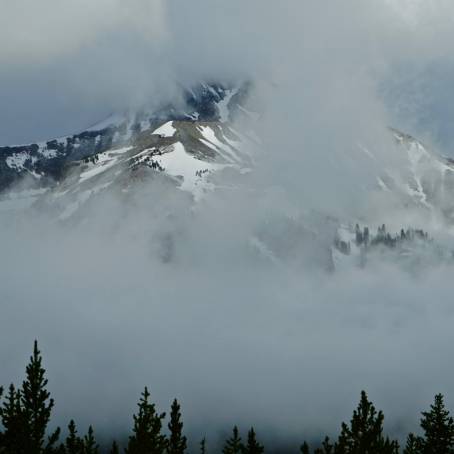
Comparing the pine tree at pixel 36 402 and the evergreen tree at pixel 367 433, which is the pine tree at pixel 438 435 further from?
the pine tree at pixel 36 402

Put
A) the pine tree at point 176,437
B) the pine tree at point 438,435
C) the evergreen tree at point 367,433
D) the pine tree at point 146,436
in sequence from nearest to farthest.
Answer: the pine tree at point 146,436
the evergreen tree at point 367,433
the pine tree at point 176,437
the pine tree at point 438,435

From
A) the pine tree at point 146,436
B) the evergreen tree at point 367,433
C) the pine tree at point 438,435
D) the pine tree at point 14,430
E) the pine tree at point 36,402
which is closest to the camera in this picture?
the pine tree at point 146,436

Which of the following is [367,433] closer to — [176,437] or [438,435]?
[438,435]

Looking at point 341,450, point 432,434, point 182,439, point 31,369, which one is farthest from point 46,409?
point 432,434

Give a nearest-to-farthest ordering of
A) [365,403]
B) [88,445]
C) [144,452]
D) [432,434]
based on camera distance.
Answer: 1. [144,452]
2. [365,403]
3. [88,445]
4. [432,434]

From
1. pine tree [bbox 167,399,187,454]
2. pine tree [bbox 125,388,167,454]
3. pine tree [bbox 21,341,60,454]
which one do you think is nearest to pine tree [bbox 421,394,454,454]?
pine tree [bbox 167,399,187,454]

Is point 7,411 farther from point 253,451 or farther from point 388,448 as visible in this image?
point 388,448

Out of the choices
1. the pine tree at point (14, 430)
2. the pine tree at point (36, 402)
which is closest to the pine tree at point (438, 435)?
the pine tree at point (36, 402)

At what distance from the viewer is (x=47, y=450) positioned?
59531 millimetres

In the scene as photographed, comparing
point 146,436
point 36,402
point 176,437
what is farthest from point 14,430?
point 176,437

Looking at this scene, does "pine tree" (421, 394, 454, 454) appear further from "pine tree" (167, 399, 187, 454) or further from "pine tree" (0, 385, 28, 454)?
"pine tree" (0, 385, 28, 454)

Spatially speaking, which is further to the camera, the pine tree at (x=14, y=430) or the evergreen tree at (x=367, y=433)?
the evergreen tree at (x=367, y=433)

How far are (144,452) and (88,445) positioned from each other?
599 inches

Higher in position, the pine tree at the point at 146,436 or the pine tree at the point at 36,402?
the pine tree at the point at 36,402
